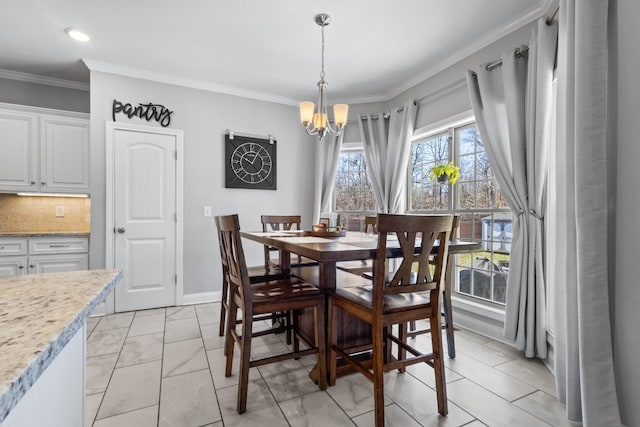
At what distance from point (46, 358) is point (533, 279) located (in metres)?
2.71

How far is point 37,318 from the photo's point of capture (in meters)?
0.51

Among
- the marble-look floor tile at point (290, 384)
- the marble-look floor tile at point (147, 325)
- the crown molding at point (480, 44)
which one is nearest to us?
the marble-look floor tile at point (290, 384)

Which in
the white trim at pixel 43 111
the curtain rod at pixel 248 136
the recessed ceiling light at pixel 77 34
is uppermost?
the recessed ceiling light at pixel 77 34

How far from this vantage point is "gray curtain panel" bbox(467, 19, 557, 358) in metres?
2.23

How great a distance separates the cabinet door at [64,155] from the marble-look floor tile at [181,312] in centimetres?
162

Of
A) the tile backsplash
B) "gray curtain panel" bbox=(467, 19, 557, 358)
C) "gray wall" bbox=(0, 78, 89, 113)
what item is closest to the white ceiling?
"gray wall" bbox=(0, 78, 89, 113)

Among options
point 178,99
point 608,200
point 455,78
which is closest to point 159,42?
point 178,99

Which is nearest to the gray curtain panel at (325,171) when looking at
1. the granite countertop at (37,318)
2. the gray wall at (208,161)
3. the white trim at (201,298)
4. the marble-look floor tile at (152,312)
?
the gray wall at (208,161)

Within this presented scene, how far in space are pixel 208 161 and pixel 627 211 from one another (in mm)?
3620

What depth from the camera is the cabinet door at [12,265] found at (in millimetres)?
3074

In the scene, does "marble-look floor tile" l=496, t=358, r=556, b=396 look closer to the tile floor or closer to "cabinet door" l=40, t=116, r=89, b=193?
the tile floor

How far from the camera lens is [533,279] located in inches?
91.1

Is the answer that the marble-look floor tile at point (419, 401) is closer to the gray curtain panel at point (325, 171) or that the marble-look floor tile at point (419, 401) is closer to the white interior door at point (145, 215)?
the gray curtain panel at point (325, 171)

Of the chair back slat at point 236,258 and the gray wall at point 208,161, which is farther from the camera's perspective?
the gray wall at point 208,161
